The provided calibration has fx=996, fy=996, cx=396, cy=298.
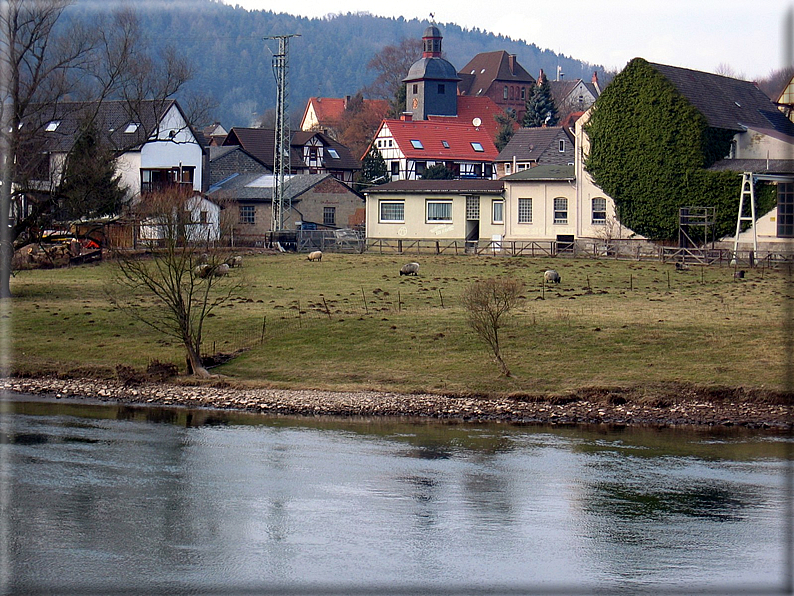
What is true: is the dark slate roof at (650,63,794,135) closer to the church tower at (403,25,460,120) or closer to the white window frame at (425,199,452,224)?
the white window frame at (425,199,452,224)

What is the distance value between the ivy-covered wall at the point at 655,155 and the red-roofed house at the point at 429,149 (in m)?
41.5

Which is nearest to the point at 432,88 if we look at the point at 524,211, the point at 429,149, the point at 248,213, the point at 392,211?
the point at 429,149


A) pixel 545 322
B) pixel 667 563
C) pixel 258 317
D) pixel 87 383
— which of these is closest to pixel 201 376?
pixel 87 383

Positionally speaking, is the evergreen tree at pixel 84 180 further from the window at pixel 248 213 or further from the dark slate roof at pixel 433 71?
the dark slate roof at pixel 433 71

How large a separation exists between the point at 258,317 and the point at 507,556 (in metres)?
18.6

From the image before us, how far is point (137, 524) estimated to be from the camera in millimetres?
16797

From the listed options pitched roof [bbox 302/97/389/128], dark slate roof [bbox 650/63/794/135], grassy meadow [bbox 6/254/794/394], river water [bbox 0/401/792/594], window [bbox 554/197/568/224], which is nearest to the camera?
→ river water [bbox 0/401/792/594]

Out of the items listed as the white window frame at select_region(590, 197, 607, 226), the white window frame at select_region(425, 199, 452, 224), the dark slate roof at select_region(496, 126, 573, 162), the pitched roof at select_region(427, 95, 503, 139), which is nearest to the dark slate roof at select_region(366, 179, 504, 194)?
the white window frame at select_region(425, 199, 452, 224)

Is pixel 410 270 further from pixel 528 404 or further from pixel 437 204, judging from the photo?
pixel 437 204

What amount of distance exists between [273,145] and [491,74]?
66.4 m

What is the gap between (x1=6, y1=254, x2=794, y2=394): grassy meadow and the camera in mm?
26562

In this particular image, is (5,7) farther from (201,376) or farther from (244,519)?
(244,519)

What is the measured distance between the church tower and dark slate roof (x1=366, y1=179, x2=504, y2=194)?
5982 centimetres

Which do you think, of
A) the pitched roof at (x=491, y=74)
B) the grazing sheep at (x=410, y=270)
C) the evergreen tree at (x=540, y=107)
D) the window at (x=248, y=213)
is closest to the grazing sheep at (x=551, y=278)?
the grazing sheep at (x=410, y=270)
